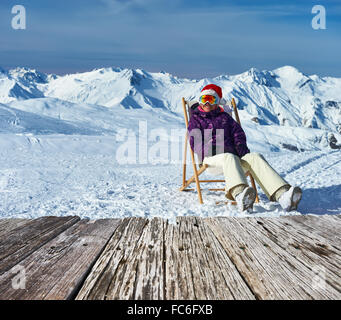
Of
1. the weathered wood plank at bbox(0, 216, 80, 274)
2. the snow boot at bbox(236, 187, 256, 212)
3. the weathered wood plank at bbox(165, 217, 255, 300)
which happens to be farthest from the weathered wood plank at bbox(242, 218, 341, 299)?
the weathered wood plank at bbox(0, 216, 80, 274)

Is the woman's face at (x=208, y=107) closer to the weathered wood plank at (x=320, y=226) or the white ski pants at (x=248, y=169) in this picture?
the white ski pants at (x=248, y=169)

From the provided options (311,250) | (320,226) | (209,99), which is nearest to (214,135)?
(209,99)

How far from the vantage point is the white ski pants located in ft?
11.3

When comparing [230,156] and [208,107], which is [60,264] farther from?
[208,107]

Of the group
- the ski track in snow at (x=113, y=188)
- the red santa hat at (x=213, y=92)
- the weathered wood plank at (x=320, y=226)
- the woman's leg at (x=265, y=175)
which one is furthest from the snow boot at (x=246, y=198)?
the red santa hat at (x=213, y=92)

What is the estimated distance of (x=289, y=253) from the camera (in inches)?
60.0

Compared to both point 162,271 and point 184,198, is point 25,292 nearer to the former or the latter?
point 162,271

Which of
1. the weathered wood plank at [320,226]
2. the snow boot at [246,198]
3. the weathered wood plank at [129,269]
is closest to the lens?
the weathered wood plank at [129,269]

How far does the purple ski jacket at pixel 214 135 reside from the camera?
169 inches

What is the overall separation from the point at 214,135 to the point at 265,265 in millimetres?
3153

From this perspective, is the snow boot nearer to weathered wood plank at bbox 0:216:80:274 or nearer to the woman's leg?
the woman's leg

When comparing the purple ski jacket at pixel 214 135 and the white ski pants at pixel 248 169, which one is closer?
the white ski pants at pixel 248 169

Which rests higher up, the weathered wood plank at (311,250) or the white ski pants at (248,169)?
the white ski pants at (248,169)

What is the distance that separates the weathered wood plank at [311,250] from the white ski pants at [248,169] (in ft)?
4.24
